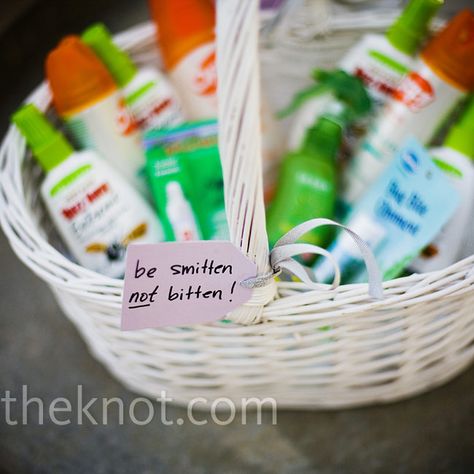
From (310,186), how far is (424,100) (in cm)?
14

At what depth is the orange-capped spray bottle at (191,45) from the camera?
1.93ft

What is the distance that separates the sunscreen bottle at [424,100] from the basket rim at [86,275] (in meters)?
0.16

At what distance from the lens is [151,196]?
60 centimetres

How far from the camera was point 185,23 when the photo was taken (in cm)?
59

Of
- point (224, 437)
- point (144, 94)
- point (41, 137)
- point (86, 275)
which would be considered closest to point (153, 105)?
point (144, 94)

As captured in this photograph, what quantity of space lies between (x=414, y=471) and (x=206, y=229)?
308 mm

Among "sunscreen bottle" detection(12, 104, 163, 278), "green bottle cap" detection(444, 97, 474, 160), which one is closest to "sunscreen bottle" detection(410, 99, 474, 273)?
"green bottle cap" detection(444, 97, 474, 160)

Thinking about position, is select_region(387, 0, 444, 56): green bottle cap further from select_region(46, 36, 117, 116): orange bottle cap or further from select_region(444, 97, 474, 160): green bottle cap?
select_region(46, 36, 117, 116): orange bottle cap

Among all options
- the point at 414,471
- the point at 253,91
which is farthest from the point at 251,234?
the point at 414,471

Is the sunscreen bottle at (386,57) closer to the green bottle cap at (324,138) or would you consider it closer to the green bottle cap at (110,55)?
the green bottle cap at (324,138)

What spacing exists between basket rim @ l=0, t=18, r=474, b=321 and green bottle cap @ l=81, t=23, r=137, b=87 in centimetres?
13

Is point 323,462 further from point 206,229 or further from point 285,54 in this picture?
point 285,54

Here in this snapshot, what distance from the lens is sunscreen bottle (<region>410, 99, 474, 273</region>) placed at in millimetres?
521

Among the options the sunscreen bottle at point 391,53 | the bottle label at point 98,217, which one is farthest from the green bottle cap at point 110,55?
the sunscreen bottle at point 391,53
